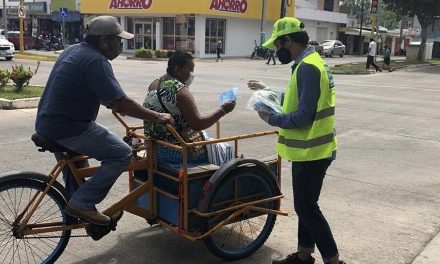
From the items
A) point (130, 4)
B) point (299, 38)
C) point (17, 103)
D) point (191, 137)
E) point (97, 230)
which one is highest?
point (130, 4)

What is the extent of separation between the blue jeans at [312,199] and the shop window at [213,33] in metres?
35.9

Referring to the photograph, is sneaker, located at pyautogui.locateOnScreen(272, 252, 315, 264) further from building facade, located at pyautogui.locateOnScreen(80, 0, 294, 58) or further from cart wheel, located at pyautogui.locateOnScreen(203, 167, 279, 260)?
building facade, located at pyautogui.locateOnScreen(80, 0, 294, 58)

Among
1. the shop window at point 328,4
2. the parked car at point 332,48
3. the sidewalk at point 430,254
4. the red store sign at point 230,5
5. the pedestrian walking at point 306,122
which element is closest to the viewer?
the pedestrian walking at point 306,122

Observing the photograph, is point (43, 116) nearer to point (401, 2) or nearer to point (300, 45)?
point (300, 45)

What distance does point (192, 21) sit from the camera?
37906mm

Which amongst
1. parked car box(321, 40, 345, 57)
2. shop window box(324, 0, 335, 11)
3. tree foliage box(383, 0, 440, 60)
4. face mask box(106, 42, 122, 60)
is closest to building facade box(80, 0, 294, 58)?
parked car box(321, 40, 345, 57)

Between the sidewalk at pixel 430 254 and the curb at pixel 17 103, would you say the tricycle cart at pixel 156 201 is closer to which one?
the sidewalk at pixel 430 254

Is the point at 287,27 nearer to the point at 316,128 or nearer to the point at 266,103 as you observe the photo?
the point at 266,103

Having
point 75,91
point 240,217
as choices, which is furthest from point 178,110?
point 240,217

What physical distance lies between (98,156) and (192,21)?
116 feet

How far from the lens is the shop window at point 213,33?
127 ft

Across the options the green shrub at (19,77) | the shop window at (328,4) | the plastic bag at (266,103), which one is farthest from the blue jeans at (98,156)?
the shop window at (328,4)

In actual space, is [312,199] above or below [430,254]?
above

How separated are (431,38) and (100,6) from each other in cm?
4103
